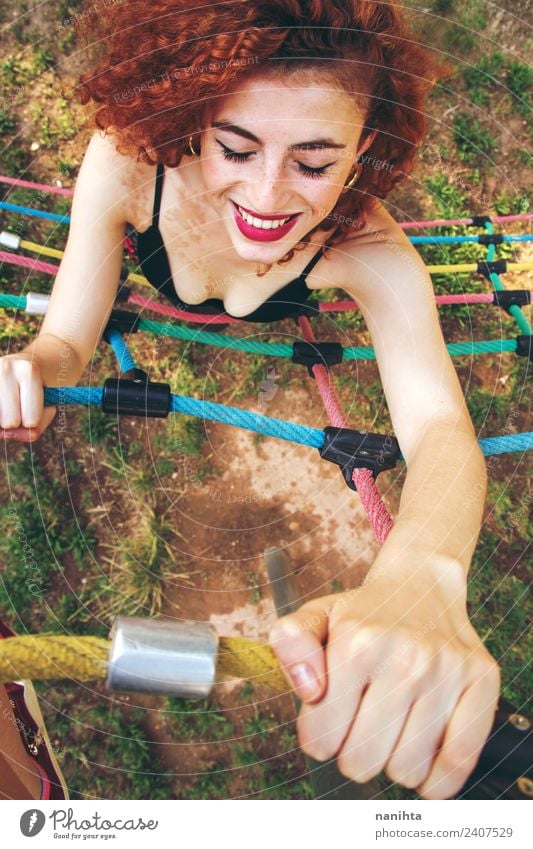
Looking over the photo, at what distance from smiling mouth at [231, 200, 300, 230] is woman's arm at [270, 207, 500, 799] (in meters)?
0.25

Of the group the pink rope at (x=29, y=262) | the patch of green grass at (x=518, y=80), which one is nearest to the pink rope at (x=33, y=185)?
the pink rope at (x=29, y=262)

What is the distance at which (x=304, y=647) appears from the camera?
279 mm

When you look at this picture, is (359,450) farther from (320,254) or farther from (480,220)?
(480,220)

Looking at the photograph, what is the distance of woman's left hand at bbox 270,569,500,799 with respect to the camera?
0.29 meters

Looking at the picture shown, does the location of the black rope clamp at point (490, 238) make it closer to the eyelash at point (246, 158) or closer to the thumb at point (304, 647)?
the eyelash at point (246, 158)

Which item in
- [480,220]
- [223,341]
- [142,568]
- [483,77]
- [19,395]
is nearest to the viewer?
[19,395]

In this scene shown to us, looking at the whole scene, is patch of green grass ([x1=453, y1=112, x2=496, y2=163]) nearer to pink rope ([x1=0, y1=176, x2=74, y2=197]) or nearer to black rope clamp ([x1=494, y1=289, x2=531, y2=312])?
black rope clamp ([x1=494, y1=289, x2=531, y2=312])

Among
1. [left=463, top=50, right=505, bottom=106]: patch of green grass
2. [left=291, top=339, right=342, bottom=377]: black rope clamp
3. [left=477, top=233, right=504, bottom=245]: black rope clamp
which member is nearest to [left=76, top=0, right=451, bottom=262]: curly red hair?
[left=291, top=339, right=342, bottom=377]: black rope clamp

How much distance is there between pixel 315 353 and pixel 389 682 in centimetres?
49

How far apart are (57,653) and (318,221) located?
0.43 m

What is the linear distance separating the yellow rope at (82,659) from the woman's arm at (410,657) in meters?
0.02

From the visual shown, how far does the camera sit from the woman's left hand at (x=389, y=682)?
0.29 m

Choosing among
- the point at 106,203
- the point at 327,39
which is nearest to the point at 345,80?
the point at 327,39

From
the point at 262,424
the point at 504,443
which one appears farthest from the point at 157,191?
the point at 504,443
